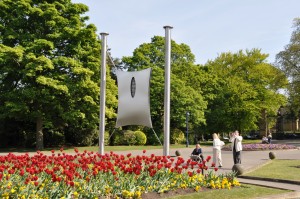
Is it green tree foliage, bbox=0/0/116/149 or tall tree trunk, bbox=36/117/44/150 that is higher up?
green tree foliage, bbox=0/0/116/149

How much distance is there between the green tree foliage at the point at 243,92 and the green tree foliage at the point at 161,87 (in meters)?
6.69

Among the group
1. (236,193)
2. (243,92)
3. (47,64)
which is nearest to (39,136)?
(47,64)

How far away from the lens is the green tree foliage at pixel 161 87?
43.2 metres

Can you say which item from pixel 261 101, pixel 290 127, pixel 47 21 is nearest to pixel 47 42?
pixel 47 21

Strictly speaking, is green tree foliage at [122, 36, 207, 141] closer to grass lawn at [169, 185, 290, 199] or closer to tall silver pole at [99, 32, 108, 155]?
tall silver pole at [99, 32, 108, 155]

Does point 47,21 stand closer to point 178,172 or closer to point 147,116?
point 147,116

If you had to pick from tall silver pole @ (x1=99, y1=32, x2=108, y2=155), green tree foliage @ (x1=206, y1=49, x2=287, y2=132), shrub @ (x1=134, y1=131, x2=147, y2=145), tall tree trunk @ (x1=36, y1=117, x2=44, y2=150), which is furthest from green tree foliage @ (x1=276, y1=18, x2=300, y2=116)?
tall silver pole @ (x1=99, y1=32, x2=108, y2=155)

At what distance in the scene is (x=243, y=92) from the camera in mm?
53125

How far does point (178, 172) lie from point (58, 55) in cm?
2516

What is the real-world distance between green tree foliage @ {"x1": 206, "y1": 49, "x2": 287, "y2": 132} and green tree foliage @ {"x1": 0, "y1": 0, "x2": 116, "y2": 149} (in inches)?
911

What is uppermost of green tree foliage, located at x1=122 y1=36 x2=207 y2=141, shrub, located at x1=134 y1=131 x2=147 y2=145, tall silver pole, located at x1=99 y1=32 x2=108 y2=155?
green tree foliage, located at x1=122 y1=36 x2=207 y2=141

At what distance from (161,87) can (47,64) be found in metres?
16.4

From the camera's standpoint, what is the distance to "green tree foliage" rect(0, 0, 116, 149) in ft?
99.0

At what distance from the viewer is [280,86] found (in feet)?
183
